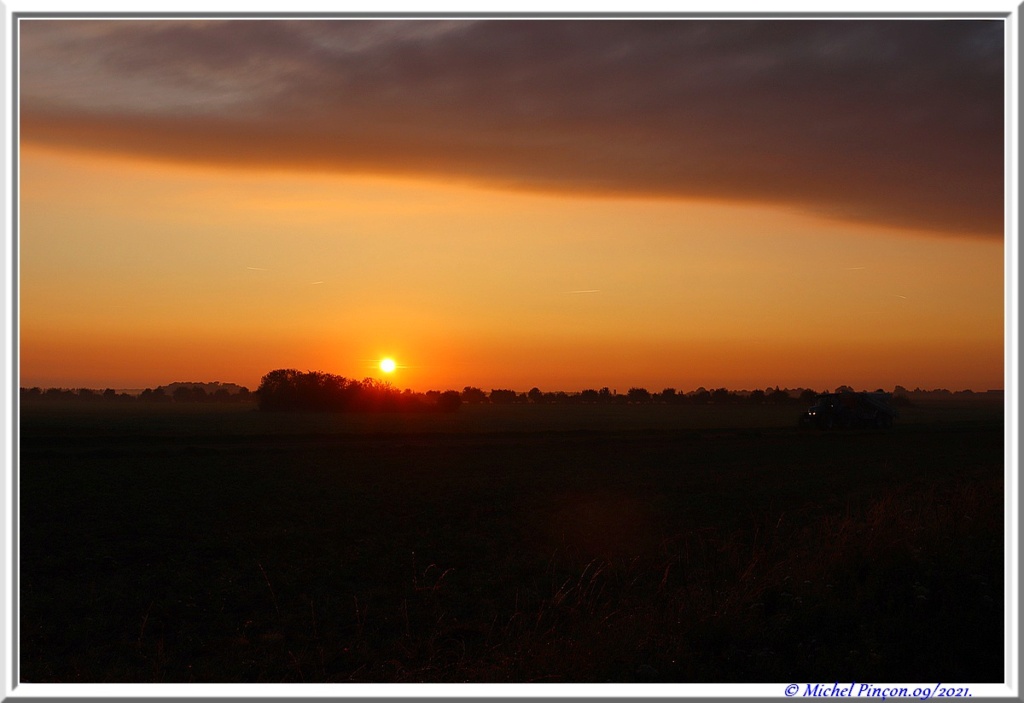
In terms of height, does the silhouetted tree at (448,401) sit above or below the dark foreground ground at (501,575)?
above

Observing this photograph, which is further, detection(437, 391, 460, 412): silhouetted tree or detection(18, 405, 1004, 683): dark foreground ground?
detection(437, 391, 460, 412): silhouetted tree

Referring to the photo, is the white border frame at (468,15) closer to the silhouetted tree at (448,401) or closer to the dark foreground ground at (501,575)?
the dark foreground ground at (501,575)

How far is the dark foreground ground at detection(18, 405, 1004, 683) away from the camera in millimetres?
6078

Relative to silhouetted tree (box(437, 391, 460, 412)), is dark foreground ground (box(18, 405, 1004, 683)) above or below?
below

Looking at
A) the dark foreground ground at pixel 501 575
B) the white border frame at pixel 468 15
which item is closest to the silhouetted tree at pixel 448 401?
the dark foreground ground at pixel 501 575

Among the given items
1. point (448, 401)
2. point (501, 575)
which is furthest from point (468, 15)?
point (448, 401)

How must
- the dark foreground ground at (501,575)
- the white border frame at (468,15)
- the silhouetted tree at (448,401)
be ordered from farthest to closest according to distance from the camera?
the silhouetted tree at (448,401) → the dark foreground ground at (501,575) → the white border frame at (468,15)

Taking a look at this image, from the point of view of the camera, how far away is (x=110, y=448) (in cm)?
2308

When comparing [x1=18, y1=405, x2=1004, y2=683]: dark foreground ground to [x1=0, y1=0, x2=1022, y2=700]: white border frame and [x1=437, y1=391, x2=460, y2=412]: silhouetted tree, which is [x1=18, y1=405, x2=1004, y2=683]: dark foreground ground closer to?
[x1=0, y1=0, x2=1022, y2=700]: white border frame

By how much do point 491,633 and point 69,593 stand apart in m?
4.76

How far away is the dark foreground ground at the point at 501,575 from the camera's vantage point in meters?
6.08

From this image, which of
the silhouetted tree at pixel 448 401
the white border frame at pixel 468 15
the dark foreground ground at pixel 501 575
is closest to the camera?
the white border frame at pixel 468 15

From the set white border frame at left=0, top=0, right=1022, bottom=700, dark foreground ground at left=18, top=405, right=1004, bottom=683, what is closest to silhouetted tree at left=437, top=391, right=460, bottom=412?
dark foreground ground at left=18, top=405, right=1004, bottom=683

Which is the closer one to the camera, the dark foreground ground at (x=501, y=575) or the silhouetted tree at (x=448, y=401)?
the dark foreground ground at (x=501, y=575)
